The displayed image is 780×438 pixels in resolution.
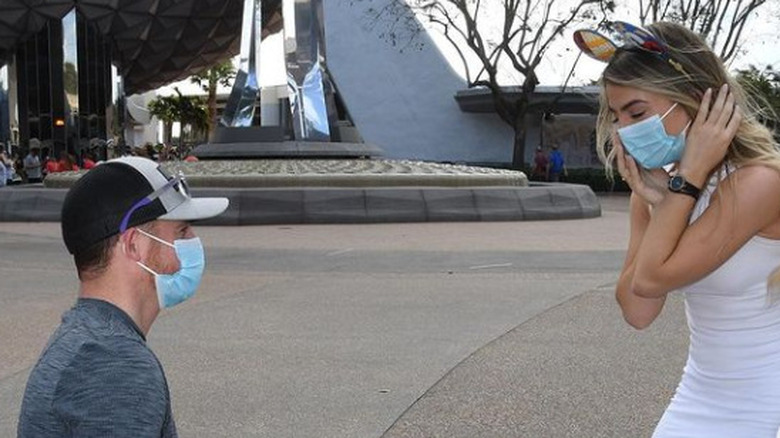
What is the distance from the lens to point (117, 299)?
6.05 ft

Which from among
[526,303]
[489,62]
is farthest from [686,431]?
[489,62]

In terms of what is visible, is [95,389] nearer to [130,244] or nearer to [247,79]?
[130,244]

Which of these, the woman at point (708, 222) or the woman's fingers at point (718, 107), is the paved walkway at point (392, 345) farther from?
the woman's fingers at point (718, 107)

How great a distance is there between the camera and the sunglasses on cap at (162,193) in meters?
1.80

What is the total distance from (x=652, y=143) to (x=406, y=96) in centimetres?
3476

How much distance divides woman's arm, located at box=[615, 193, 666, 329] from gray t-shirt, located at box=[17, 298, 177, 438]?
1.35m

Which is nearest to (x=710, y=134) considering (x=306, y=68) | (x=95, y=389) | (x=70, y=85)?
(x=95, y=389)

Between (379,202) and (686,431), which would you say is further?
(379,202)

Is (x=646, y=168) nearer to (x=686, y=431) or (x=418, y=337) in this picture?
(x=686, y=431)

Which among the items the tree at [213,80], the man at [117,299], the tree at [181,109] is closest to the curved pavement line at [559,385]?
the man at [117,299]

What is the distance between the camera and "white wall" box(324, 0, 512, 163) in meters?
36.4

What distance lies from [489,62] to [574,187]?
12.4m

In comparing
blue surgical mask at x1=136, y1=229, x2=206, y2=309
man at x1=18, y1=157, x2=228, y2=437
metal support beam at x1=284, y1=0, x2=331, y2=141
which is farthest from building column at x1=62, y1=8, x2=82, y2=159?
man at x1=18, y1=157, x2=228, y2=437

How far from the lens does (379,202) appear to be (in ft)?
55.9
